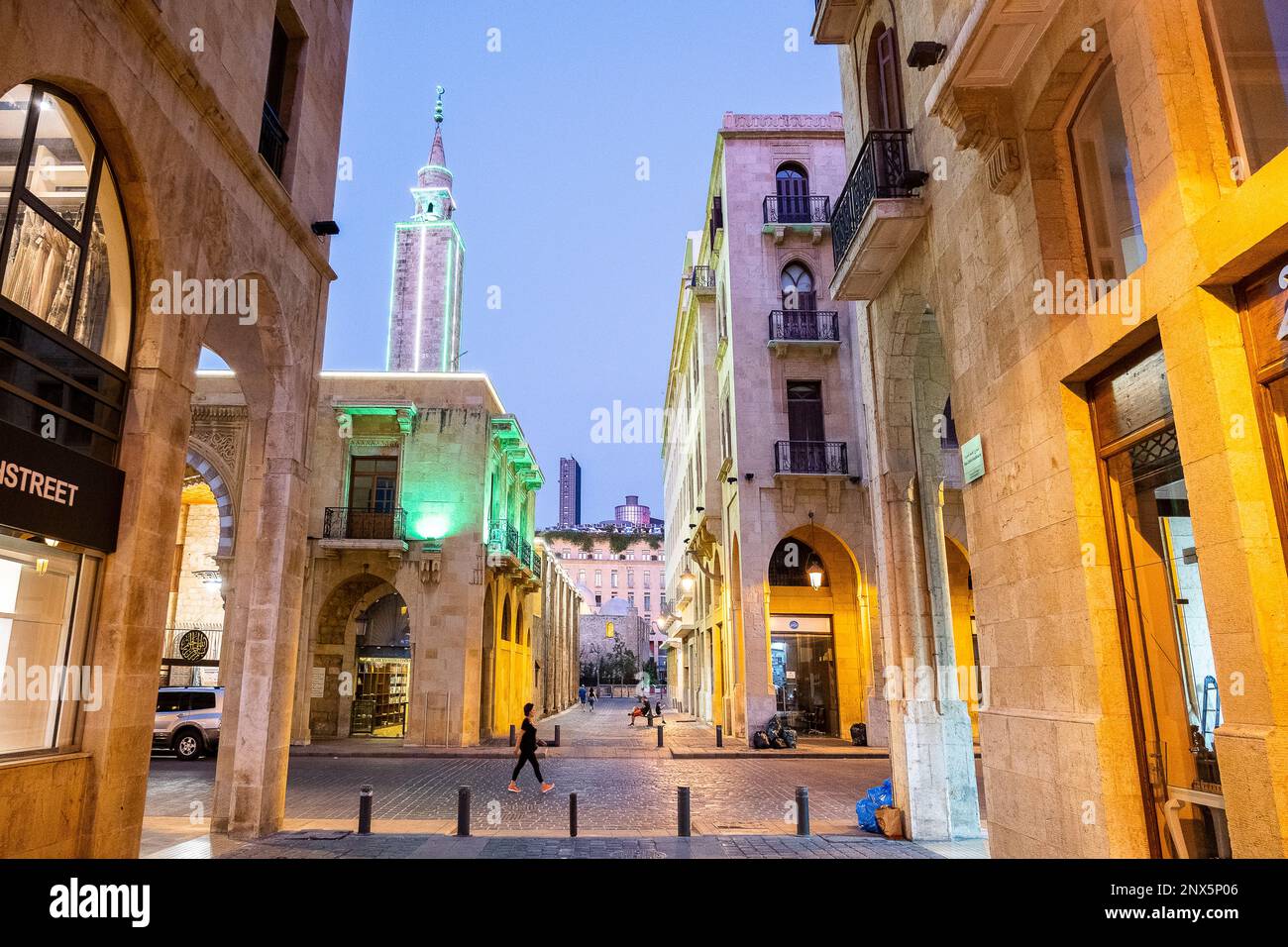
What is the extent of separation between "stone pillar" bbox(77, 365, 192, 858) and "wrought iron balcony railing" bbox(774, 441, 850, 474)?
58.7 ft

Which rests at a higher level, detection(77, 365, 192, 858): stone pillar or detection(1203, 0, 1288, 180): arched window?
detection(1203, 0, 1288, 180): arched window

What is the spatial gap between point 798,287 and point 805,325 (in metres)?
1.60

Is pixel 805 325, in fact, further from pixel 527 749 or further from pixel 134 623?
pixel 134 623

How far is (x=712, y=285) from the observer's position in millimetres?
30266

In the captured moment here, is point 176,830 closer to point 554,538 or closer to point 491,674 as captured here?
point 491,674

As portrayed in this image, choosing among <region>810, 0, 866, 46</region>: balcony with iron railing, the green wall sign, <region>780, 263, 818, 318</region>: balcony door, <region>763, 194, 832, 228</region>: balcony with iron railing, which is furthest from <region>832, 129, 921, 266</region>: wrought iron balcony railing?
<region>763, 194, 832, 228</region>: balcony with iron railing

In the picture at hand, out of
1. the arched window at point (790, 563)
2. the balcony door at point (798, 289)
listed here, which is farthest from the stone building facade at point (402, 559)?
the balcony door at point (798, 289)

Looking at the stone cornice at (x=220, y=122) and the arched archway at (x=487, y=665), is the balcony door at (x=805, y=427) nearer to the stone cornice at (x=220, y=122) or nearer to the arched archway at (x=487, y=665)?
the arched archway at (x=487, y=665)

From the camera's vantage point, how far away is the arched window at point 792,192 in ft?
83.2

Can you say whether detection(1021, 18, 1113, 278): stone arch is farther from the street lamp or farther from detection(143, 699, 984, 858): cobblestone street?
the street lamp

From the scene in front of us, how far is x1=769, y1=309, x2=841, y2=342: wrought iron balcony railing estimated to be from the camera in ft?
79.6

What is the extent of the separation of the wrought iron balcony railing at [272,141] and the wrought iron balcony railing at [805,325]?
16.2 m
